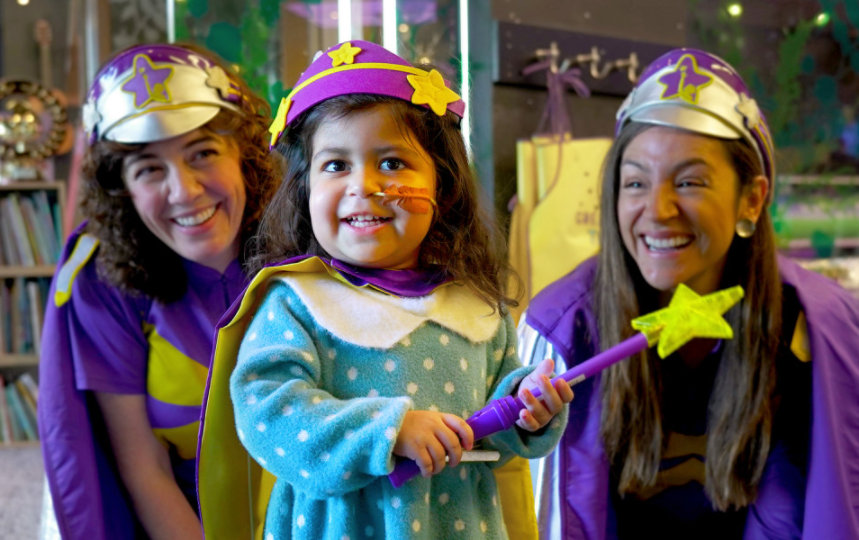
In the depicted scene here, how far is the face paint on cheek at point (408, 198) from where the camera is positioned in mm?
957

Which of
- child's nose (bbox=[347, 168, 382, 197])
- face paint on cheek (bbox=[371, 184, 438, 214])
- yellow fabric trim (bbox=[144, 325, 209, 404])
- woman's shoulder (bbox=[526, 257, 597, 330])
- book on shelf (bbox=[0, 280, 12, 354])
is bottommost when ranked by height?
book on shelf (bbox=[0, 280, 12, 354])

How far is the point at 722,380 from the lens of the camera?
1.46 m

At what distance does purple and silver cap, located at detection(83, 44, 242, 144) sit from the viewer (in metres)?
1.40

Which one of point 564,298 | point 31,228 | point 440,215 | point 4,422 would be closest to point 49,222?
point 31,228

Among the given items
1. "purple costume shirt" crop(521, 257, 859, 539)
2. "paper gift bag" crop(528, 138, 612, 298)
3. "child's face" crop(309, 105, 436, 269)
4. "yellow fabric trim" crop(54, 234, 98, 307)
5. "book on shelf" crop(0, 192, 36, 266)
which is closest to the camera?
"child's face" crop(309, 105, 436, 269)

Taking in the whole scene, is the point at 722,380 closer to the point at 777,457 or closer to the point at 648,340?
the point at 777,457

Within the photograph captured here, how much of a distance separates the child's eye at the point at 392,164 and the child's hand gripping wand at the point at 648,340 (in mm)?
305

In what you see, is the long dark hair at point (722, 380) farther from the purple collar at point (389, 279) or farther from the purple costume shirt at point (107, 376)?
the purple costume shirt at point (107, 376)

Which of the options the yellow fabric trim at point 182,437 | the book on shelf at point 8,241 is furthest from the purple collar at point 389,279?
the book on shelf at point 8,241

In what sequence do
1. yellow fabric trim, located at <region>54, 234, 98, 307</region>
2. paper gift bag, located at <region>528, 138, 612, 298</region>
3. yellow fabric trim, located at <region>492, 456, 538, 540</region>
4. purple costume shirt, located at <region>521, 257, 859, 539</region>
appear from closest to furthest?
yellow fabric trim, located at <region>492, 456, 538, 540</region>, purple costume shirt, located at <region>521, 257, 859, 539</region>, yellow fabric trim, located at <region>54, 234, 98, 307</region>, paper gift bag, located at <region>528, 138, 612, 298</region>

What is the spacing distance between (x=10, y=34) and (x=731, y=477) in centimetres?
433

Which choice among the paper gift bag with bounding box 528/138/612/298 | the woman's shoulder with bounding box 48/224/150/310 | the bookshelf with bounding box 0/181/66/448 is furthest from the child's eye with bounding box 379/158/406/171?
the bookshelf with bounding box 0/181/66/448

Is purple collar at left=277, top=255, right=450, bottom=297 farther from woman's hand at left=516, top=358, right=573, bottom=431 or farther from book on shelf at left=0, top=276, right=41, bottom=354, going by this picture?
book on shelf at left=0, top=276, right=41, bottom=354

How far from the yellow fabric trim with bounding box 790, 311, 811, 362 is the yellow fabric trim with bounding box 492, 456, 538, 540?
64cm
